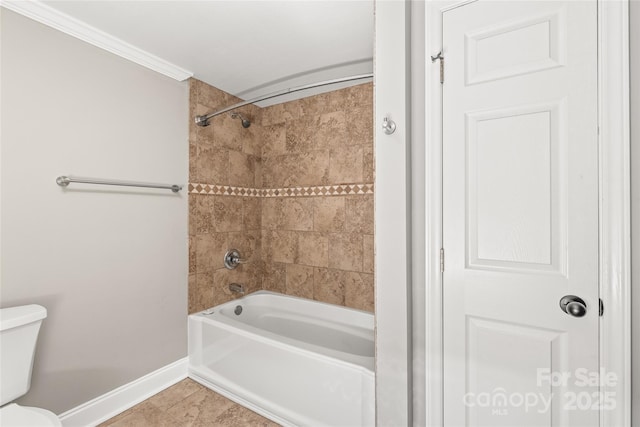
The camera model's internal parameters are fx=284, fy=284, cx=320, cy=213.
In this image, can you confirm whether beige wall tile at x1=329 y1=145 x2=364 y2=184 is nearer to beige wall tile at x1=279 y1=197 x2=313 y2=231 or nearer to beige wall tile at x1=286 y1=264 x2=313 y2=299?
beige wall tile at x1=279 y1=197 x2=313 y2=231

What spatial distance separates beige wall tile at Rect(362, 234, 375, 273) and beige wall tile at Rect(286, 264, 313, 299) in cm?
55

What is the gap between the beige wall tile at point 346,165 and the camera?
96.4 inches

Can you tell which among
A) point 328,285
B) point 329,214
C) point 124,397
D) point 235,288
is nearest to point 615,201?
point 329,214

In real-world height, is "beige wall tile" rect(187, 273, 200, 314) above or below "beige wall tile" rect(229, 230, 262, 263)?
below

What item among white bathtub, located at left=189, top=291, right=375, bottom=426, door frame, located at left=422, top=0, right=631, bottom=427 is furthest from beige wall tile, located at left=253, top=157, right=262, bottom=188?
door frame, located at left=422, top=0, right=631, bottom=427

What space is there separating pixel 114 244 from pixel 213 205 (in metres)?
0.80

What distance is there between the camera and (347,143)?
250 cm

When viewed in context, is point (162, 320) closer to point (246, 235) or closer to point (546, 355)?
point (246, 235)

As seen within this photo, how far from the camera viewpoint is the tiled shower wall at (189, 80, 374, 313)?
2.41 meters

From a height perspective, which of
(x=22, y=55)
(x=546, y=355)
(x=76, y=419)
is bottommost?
(x=76, y=419)

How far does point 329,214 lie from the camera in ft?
8.54

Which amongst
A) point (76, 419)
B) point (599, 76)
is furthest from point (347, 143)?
point (76, 419)

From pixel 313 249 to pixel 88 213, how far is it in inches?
66.4

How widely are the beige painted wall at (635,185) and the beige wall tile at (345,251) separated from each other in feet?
5.53
